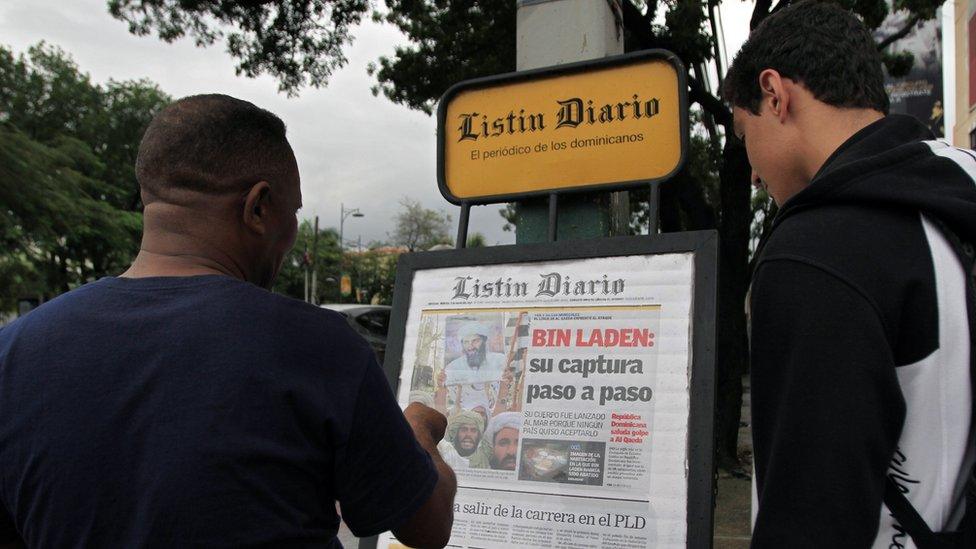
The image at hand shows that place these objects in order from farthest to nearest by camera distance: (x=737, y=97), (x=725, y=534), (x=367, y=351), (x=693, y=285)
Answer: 1. (x=725, y=534)
2. (x=693, y=285)
3. (x=737, y=97)
4. (x=367, y=351)

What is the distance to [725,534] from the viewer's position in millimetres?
5270

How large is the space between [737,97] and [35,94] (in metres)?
29.8

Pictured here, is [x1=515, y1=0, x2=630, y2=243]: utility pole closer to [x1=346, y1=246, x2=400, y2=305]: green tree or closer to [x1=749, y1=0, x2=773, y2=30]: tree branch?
[x1=749, y1=0, x2=773, y2=30]: tree branch

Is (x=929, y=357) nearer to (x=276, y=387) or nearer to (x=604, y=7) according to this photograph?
(x=276, y=387)

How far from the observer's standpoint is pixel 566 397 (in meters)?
2.25

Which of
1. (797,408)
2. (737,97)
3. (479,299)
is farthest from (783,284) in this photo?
(479,299)

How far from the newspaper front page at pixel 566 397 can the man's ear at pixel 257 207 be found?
1207mm

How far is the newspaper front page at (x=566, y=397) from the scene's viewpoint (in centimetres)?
209

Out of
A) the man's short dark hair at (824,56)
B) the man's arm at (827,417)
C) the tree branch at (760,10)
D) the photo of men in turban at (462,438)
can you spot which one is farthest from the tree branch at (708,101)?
the man's arm at (827,417)

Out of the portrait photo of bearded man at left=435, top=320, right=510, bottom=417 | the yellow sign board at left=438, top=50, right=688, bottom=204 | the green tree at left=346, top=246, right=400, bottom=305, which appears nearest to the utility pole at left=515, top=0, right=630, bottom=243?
the yellow sign board at left=438, top=50, right=688, bottom=204

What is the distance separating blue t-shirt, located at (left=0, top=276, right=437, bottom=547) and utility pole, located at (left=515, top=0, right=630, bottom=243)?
5.57 feet

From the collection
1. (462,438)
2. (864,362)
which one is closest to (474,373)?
(462,438)

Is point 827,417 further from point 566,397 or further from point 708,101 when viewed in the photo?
point 708,101

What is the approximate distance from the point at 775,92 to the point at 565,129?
1320 mm
